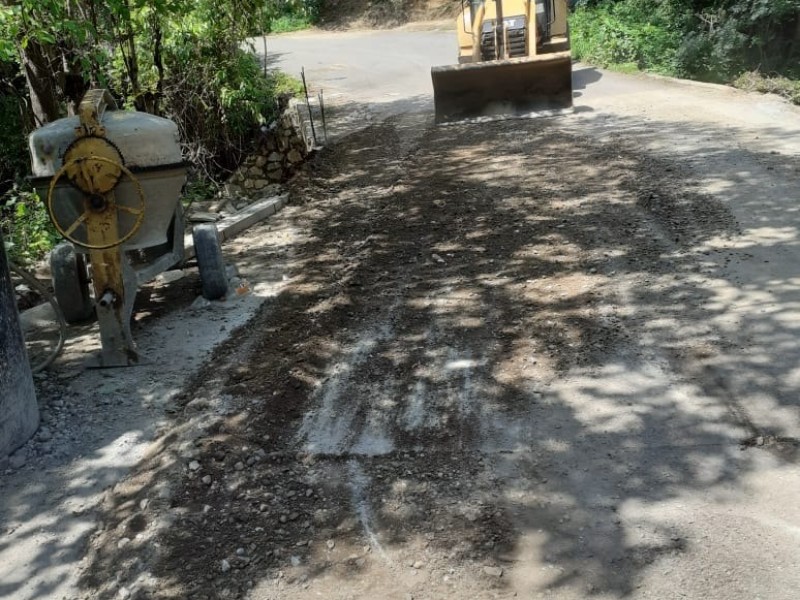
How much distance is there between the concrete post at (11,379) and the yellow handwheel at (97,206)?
946mm

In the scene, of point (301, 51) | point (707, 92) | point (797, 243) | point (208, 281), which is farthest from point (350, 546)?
point (301, 51)

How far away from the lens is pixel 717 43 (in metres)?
15.1

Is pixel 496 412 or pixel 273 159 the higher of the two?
pixel 273 159

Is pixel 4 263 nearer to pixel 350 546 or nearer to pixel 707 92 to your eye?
pixel 350 546

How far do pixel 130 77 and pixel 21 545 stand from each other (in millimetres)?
7356

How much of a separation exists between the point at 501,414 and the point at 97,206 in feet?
10.5

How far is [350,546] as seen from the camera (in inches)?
153

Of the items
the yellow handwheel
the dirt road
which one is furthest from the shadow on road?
the yellow handwheel

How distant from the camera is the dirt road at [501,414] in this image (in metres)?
3.72

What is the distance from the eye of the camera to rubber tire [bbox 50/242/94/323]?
6.93m

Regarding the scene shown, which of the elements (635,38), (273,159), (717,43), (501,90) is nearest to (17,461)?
(273,159)

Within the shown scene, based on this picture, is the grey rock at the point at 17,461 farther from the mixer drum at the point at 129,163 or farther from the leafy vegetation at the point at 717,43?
the leafy vegetation at the point at 717,43

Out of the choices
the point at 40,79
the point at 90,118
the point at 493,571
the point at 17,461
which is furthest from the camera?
the point at 40,79

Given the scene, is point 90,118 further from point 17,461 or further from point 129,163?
point 17,461
